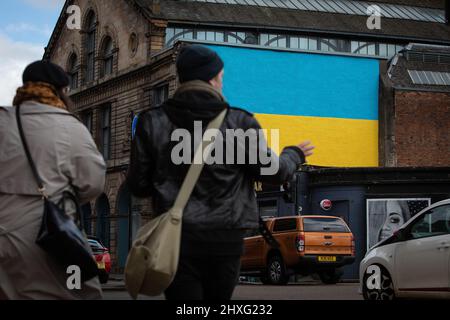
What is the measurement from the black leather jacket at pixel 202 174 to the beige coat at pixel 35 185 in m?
0.25

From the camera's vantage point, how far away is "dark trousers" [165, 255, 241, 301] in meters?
4.42

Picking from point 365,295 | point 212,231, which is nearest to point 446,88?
point 365,295

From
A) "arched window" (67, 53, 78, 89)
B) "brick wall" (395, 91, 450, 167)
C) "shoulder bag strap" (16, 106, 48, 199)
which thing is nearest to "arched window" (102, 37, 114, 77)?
"arched window" (67, 53, 78, 89)

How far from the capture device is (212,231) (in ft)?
14.6

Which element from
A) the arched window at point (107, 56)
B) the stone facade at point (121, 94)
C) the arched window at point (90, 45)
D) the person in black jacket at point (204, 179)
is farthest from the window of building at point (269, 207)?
the person in black jacket at point (204, 179)

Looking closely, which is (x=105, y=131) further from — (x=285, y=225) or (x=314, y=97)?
(x=285, y=225)

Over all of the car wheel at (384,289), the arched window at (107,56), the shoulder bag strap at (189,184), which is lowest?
the car wheel at (384,289)

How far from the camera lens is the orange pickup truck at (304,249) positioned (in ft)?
82.5

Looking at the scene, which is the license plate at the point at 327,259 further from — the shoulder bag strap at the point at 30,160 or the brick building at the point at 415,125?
the shoulder bag strap at the point at 30,160

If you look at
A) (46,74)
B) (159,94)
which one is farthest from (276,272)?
(46,74)

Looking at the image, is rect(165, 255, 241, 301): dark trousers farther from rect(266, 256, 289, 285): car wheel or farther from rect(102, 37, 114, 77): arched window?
rect(102, 37, 114, 77): arched window

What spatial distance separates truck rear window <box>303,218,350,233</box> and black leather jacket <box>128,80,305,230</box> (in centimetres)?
2083

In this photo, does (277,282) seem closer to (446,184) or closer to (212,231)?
(446,184)

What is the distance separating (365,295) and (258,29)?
103 ft
